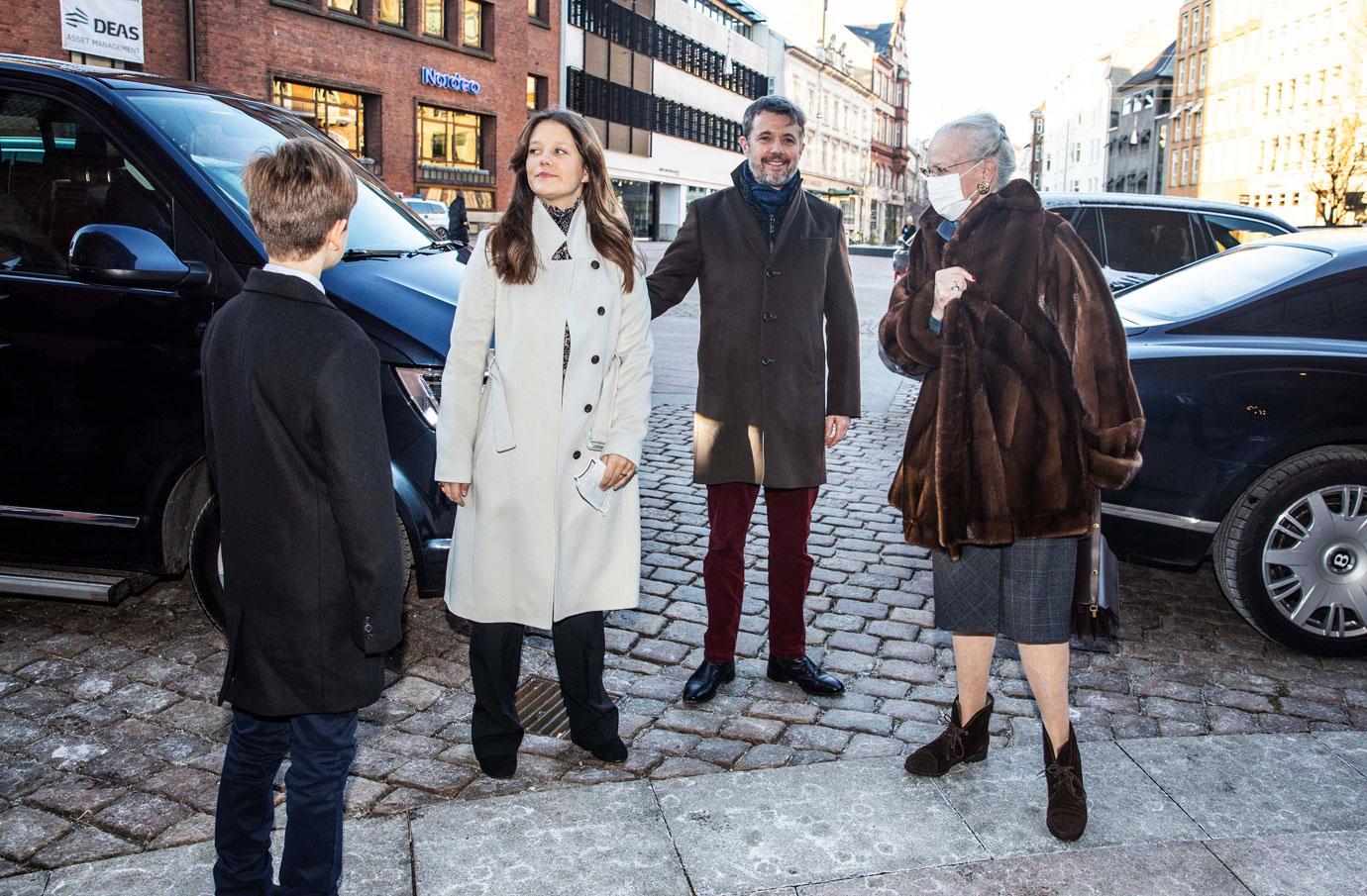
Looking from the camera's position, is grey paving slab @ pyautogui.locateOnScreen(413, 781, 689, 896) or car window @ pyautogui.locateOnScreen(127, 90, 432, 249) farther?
car window @ pyautogui.locateOnScreen(127, 90, 432, 249)

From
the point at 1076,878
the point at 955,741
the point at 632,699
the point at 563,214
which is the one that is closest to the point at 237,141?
the point at 563,214

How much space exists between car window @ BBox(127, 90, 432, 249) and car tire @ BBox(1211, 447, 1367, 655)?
144 inches

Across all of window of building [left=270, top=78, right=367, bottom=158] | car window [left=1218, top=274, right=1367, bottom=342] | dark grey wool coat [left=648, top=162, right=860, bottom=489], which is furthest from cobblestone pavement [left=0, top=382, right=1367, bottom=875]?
window of building [left=270, top=78, right=367, bottom=158]

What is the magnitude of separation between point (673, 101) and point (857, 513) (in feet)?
169

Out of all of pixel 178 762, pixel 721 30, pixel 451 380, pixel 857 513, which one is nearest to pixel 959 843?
pixel 451 380

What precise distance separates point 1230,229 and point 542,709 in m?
8.55

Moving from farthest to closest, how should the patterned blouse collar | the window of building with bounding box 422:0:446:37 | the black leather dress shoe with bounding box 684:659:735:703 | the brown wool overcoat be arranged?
1. the window of building with bounding box 422:0:446:37
2. the black leather dress shoe with bounding box 684:659:735:703
3. the patterned blouse collar
4. the brown wool overcoat

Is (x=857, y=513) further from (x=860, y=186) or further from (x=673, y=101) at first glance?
(x=860, y=186)

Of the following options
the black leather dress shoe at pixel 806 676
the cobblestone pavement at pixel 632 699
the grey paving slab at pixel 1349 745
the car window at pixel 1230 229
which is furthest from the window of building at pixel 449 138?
the grey paving slab at pixel 1349 745

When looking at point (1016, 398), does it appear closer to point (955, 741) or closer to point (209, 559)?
point (955, 741)

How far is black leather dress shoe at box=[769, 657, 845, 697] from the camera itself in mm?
4227

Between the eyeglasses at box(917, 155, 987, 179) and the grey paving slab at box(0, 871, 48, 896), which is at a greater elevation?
the eyeglasses at box(917, 155, 987, 179)

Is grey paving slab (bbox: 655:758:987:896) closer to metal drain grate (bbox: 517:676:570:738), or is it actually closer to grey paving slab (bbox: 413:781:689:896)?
grey paving slab (bbox: 413:781:689:896)

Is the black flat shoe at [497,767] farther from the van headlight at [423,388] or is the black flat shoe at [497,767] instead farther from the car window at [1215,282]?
the car window at [1215,282]
